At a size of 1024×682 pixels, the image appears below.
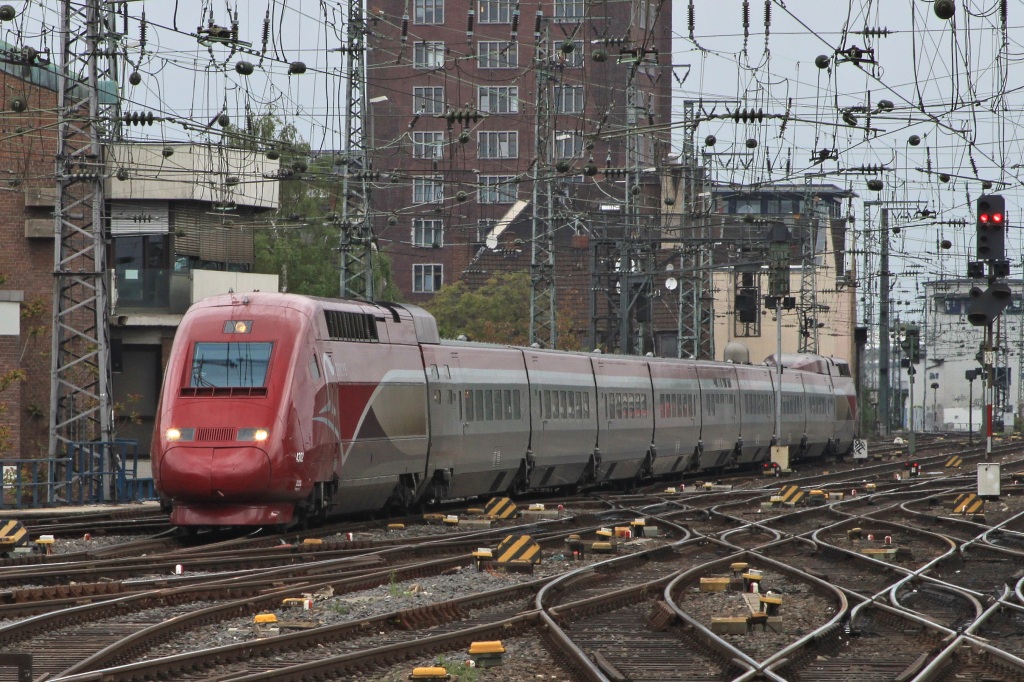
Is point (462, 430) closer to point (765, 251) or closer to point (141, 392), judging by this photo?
point (141, 392)

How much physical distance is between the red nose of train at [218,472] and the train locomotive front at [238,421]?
0.01 metres

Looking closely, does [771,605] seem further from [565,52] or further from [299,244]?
[299,244]

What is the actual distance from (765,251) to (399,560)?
121 ft

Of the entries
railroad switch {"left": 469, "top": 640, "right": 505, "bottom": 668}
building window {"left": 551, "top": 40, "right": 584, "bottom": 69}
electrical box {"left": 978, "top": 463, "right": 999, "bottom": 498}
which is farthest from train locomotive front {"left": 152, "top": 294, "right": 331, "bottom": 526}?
electrical box {"left": 978, "top": 463, "right": 999, "bottom": 498}

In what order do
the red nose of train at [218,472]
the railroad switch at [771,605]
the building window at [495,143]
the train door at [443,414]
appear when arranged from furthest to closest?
the building window at [495,143]
the train door at [443,414]
the red nose of train at [218,472]
the railroad switch at [771,605]

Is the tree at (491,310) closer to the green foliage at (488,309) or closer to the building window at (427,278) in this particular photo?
the green foliage at (488,309)

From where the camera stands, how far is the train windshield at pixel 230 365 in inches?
798

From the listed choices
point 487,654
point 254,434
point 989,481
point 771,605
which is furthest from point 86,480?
point 487,654

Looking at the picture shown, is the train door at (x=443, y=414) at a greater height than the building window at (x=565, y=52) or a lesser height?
lesser

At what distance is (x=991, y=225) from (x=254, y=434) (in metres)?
12.0

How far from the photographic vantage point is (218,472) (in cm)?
1953

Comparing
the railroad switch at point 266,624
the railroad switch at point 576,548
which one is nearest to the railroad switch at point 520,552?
the railroad switch at point 576,548

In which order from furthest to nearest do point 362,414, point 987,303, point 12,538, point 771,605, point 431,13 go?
1. point 431,13
2. point 987,303
3. point 362,414
4. point 12,538
5. point 771,605

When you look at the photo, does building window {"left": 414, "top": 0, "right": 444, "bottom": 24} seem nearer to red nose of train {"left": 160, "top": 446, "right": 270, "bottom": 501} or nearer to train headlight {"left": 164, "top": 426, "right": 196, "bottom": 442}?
train headlight {"left": 164, "top": 426, "right": 196, "bottom": 442}
